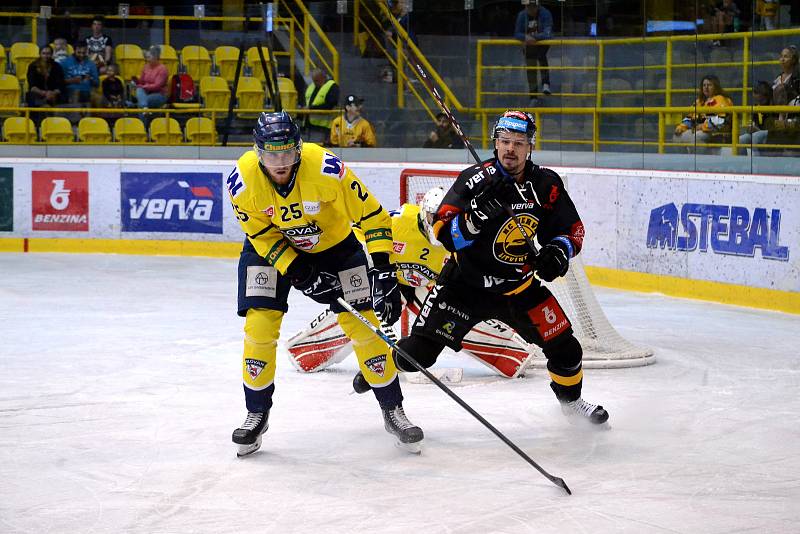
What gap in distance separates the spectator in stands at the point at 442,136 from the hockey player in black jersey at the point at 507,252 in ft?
19.1

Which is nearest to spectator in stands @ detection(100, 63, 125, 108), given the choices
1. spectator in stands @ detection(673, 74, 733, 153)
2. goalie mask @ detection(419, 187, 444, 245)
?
spectator in stands @ detection(673, 74, 733, 153)

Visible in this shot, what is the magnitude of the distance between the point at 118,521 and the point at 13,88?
345 inches

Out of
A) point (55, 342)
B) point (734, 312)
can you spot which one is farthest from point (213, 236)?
point (734, 312)

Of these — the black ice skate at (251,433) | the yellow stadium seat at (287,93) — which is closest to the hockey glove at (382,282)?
the black ice skate at (251,433)

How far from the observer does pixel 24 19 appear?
37.2 feet

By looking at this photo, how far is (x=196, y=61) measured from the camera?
11289 mm

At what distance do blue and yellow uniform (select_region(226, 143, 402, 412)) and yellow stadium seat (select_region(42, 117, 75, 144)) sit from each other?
294 inches

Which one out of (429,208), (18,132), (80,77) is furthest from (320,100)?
(429,208)

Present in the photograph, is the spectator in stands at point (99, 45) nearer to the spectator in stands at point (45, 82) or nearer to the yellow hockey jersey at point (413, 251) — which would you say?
the spectator in stands at point (45, 82)

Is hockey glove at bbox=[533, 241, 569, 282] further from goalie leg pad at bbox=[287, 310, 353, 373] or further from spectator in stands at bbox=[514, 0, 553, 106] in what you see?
spectator in stands at bbox=[514, 0, 553, 106]

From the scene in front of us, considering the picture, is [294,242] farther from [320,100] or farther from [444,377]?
[320,100]

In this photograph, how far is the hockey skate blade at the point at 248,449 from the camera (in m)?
4.17

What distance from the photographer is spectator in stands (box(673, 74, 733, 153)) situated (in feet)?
27.1

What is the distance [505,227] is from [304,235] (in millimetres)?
762
